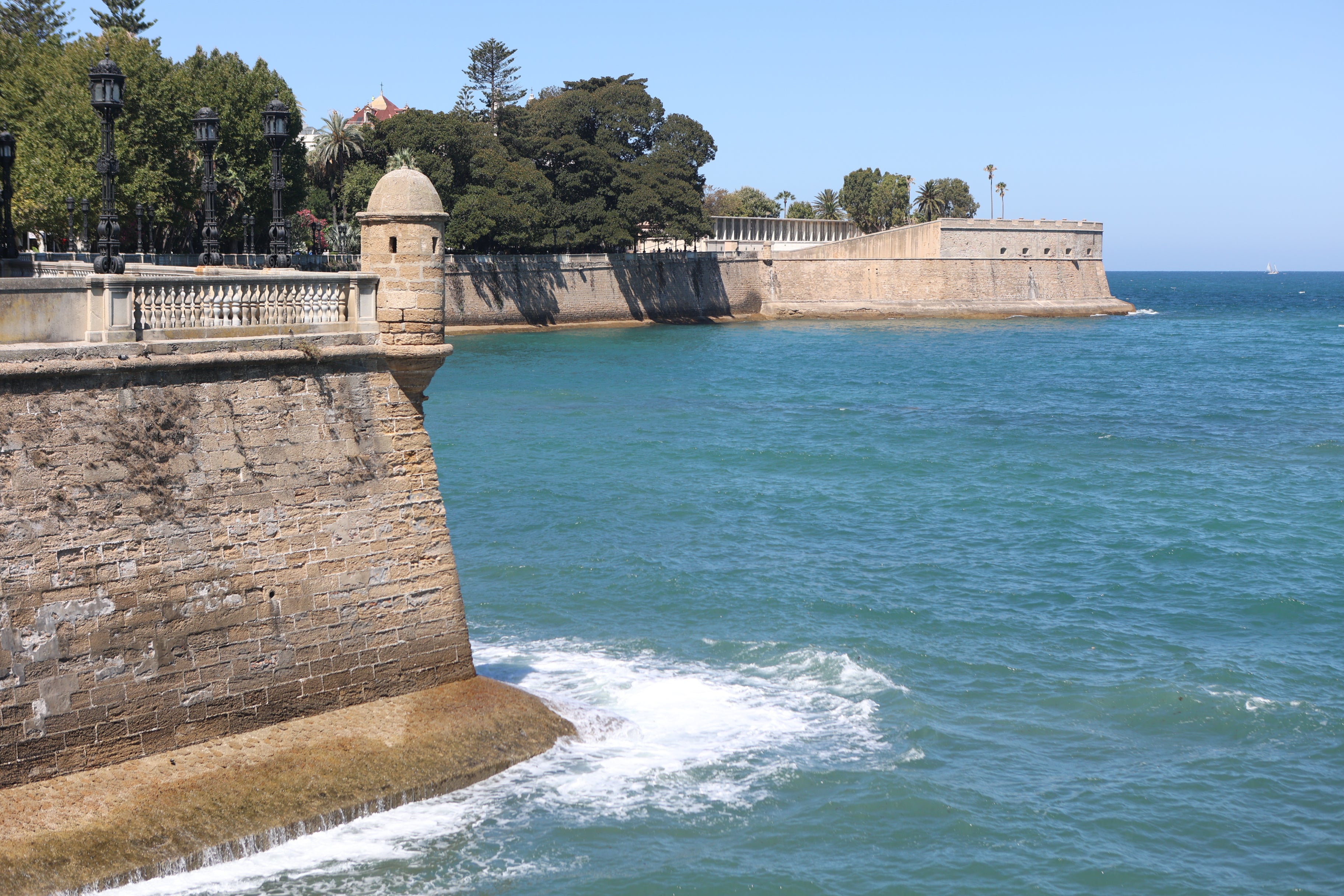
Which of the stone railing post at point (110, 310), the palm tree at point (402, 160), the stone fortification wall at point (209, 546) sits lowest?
the stone fortification wall at point (209, 546)

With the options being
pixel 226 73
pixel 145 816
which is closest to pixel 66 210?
pixel 226 73

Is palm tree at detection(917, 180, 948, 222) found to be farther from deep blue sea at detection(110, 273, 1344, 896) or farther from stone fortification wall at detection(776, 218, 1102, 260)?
deep blue sea at detection(110, 273, 1344, 896)

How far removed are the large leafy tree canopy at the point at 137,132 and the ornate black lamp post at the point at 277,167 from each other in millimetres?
25853

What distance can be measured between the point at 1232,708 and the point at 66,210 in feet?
124

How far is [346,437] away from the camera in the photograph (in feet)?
44.0

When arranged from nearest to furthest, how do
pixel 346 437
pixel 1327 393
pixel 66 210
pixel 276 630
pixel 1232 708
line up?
pixel 276 630 → pixel 346 437 → pixel 1232 708 → pixel 66 210 → pixel 1327 393

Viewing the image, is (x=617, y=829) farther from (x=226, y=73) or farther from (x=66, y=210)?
(x=226, y=73)

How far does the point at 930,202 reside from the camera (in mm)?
114938

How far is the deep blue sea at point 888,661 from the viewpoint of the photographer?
12.3 meters

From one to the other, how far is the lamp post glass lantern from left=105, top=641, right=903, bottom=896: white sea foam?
673cm

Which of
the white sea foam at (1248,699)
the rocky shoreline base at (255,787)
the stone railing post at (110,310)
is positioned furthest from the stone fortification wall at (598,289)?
the stone railing post at (110,310)

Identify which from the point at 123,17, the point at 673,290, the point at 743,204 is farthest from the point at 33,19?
the point at 743,204

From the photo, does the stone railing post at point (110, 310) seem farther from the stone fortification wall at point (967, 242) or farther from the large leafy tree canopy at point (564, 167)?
the stone fortification wall at point (967, 242)

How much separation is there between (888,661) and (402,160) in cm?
4745
